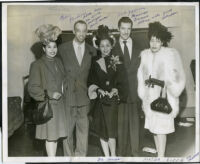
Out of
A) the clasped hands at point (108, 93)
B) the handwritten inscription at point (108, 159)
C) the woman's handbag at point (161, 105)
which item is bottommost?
the handwritten inscription at point (108, 159)

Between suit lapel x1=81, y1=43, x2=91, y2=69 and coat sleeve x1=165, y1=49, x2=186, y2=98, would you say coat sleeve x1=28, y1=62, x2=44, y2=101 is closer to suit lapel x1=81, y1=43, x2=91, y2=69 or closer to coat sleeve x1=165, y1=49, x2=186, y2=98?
suit lapel x1=81, y1=43, x2=91, y2=69

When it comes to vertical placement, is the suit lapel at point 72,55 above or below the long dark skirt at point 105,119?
above

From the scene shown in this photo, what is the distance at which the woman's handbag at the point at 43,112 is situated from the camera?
1.07 m

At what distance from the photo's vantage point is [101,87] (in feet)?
3.53

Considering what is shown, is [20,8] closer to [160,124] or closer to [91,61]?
[91,61]

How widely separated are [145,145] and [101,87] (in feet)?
0.75

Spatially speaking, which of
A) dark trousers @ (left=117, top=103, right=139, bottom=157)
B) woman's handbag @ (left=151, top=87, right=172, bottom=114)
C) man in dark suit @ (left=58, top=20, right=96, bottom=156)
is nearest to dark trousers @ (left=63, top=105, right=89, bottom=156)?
man in dark suit @ (left=58, top=20, right=96, bottom=156)

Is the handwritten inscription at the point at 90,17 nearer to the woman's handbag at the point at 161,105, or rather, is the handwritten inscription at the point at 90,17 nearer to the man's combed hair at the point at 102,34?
the man's combed hair at the point at 102,34

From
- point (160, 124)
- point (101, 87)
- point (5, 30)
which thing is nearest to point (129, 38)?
point (101, 87)

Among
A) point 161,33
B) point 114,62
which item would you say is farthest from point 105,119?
point 161,33

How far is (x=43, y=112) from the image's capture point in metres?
1.07

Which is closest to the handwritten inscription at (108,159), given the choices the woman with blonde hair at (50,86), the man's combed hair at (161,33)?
the woman with blonde hair at (50,86)

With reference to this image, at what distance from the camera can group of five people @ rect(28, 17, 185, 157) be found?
1.07 metres

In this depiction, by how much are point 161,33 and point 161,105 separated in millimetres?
225
